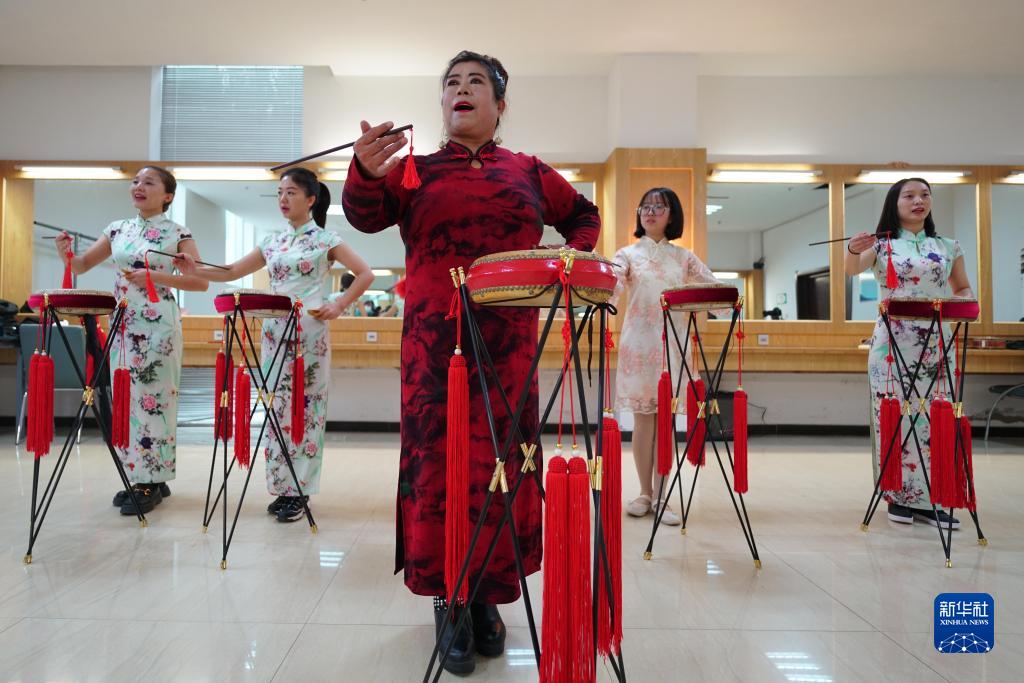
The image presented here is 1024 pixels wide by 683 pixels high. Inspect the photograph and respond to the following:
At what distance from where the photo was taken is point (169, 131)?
6.28 metres

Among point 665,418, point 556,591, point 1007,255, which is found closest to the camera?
point 556,591

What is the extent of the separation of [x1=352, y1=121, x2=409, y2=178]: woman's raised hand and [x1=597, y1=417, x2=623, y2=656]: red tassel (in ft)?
2.47

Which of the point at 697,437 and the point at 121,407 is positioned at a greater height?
the point at 121,407

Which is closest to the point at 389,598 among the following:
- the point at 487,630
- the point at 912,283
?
the point at 487,630

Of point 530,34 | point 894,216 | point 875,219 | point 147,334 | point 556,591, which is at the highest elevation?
point 530,34

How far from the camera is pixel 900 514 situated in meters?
2.93

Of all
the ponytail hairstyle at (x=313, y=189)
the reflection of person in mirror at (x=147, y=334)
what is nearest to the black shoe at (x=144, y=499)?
the reflection of person in mirror at (x=147, y=334)

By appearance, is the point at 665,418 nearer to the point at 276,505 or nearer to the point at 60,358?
the point at 276,505

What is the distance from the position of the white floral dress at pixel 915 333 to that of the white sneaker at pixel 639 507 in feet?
3.65

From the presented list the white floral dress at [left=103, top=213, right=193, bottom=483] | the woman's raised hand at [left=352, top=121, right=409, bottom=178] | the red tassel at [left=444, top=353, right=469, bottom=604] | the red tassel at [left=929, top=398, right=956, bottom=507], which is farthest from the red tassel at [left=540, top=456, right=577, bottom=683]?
the white floral dress at [left=103, top=213, right=193, bottom=483]

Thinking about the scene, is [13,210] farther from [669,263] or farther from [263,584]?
[669,263]

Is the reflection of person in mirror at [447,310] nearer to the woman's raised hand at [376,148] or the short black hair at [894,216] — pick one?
the woman's raised hand at [376,148]

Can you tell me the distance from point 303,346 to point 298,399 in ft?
0.96

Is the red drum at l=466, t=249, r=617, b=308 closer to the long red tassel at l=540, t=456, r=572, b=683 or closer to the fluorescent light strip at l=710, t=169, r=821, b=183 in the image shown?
the long red tassel at l=540, t=456, r=572, b=683
